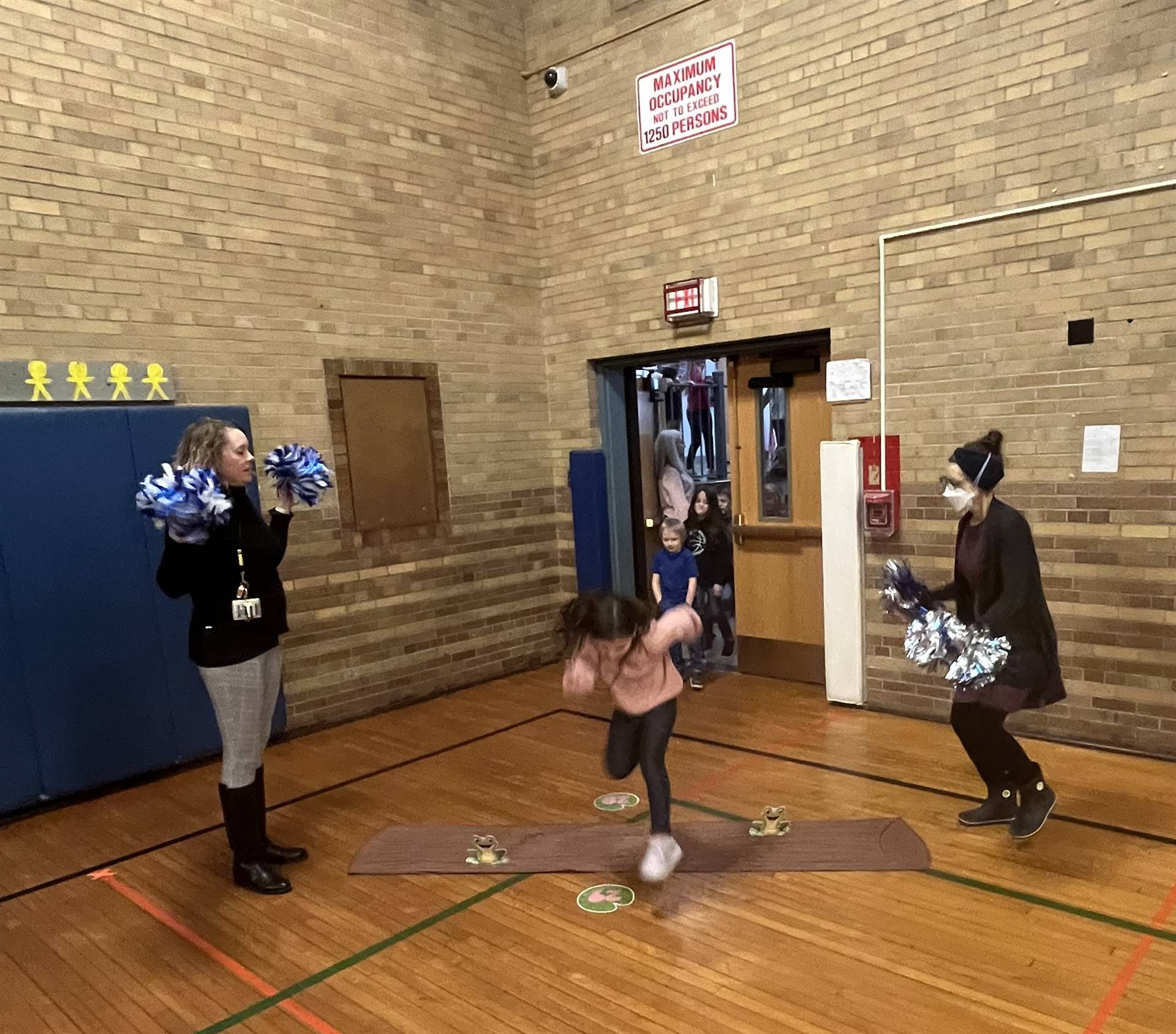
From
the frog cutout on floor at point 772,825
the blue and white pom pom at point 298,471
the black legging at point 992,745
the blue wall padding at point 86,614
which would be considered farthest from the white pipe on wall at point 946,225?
the blue wall padding at point 86,614

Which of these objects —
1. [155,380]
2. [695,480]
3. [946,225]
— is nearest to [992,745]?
[946,225]

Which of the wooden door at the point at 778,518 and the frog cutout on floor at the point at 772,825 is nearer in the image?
the frog cutout on floor at the point at 772,825

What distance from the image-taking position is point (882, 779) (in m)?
4.14

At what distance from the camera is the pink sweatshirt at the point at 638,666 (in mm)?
3146

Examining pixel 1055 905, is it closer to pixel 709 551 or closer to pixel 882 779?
pixel 882 779

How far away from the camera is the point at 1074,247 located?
4.24 m

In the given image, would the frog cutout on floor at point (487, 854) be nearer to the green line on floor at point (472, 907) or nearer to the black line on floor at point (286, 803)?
the green line on floor at point (472, 907)

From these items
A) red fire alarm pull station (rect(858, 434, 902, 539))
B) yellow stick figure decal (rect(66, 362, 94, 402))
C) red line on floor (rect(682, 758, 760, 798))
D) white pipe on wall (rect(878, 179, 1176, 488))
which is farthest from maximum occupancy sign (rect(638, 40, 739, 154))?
red line on floor (rect(682, 758, 760, 798))

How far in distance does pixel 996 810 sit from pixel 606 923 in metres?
1.76

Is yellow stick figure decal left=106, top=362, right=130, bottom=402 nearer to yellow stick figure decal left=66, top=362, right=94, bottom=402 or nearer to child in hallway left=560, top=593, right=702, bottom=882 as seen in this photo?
yellow stick figure decal left=66, top=362, right=94, bottom=402

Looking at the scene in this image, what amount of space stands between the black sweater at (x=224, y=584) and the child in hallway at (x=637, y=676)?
46.6 inches

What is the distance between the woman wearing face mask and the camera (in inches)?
132

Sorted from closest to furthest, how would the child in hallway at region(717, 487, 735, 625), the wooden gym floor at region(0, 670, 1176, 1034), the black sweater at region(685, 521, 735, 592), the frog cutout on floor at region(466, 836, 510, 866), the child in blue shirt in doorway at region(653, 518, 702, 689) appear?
the wooden gym floor at region(0, 670, 1176, 1034) < the frog cutout on floor at region(466, 836, 510, 866) < the child in blue shirt in doorway at region(653, 518, 702, 689) < the black sweater at region(685, 521, 735, 592) < the child in hallway at region(717, 487, 735, 625)

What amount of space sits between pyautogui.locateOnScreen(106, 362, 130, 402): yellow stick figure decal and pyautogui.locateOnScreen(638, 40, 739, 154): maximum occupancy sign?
362 cm
